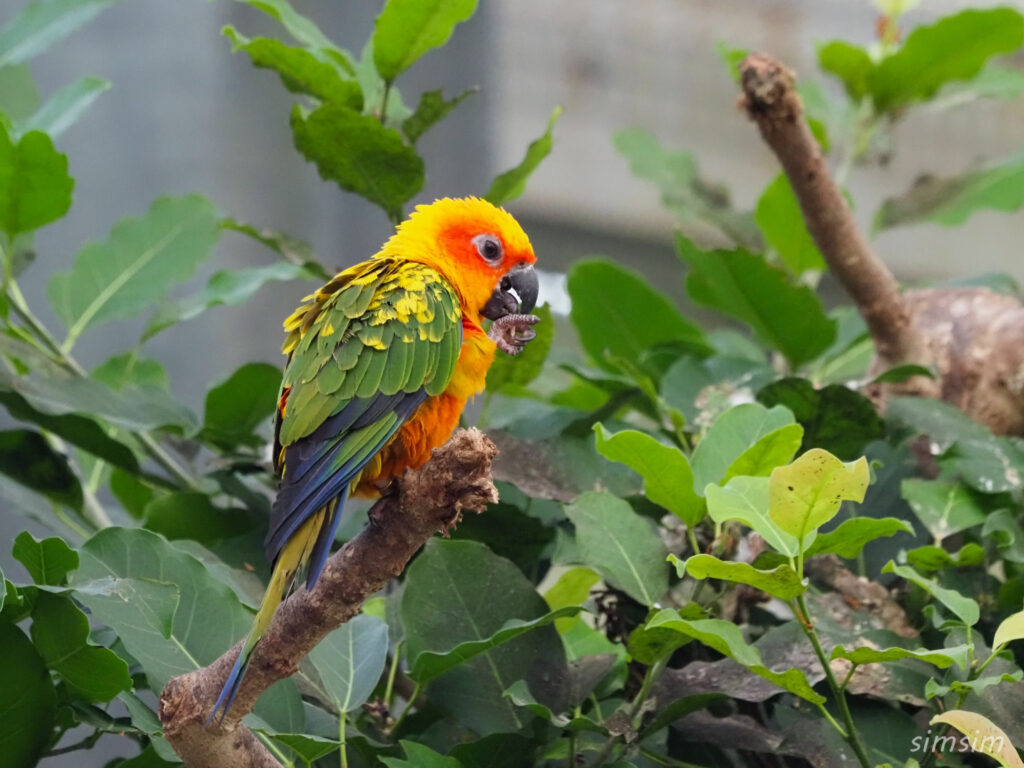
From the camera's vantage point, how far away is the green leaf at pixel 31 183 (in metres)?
1.08

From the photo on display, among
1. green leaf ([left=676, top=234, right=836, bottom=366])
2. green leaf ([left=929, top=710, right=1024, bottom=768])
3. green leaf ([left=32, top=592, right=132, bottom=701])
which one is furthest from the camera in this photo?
green leaf ([left=676, top=234, right=836, bottom=366])

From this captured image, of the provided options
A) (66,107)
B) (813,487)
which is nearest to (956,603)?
(813,487)

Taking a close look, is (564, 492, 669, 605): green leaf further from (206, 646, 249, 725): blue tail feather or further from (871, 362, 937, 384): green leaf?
(871, 362, 937, 384): green leaf

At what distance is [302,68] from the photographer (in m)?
1.11

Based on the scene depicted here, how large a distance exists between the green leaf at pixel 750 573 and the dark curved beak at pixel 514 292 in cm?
49

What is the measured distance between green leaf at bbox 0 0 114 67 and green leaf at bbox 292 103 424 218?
1.12 feet

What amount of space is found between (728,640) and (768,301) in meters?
0.61

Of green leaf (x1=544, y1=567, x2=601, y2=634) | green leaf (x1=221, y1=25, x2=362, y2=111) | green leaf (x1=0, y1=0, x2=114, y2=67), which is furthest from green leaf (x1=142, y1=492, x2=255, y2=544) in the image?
green leaf (x1=0, y1=0, x2=114, y2=67)

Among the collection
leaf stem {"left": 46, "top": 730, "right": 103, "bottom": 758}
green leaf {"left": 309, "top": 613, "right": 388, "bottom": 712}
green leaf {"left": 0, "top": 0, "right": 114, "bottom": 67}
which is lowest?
leaf stem {"left": 46, "top": 730, "right": 103, "bottom": 758}

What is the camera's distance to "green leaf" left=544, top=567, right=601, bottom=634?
1032 millimetres

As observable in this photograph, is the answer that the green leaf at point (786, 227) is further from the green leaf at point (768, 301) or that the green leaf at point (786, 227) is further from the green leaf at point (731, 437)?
the green leaf at point (731, 437)

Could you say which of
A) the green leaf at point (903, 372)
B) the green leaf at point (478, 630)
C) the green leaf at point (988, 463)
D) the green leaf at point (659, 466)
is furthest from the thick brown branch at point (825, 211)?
the green leaf at point (478, 630)

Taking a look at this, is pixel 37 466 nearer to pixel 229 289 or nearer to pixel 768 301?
pixel 229 289

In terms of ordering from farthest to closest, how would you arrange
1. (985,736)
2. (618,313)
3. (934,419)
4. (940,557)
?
(618,313), (934,419), (940,557), (985,736)
